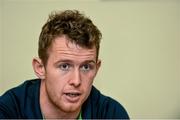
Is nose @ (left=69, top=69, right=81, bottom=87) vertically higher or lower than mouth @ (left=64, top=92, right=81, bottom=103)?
higher

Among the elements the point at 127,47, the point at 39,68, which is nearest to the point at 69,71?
the point at 39,68

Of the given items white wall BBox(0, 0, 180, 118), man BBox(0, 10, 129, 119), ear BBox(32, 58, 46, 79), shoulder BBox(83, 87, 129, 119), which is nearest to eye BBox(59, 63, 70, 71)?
man BBox(0, 10, 129, 119)

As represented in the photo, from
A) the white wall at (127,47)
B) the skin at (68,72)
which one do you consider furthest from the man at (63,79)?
the white wall at (127,47)

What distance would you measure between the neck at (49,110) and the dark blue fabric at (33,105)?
26 mm

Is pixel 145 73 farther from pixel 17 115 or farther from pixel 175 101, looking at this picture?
pixel 17 115

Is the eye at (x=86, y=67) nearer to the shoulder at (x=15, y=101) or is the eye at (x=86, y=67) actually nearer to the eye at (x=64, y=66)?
the eye at (x=64, y=66)

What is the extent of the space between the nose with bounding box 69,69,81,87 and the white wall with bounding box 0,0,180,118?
2.04ft

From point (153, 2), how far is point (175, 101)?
1.98 ft

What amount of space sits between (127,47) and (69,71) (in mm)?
691

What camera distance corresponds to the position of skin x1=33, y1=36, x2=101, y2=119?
1.18m

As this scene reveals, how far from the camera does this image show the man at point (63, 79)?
119cm

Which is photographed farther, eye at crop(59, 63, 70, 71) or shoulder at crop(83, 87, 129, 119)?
shoulder at crop(83, 87, 129, 119)

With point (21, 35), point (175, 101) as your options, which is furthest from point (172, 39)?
point (21, 35)

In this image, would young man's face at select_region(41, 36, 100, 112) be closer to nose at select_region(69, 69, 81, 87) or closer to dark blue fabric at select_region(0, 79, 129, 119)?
nose at select_region(69, 69, 81, 87)
